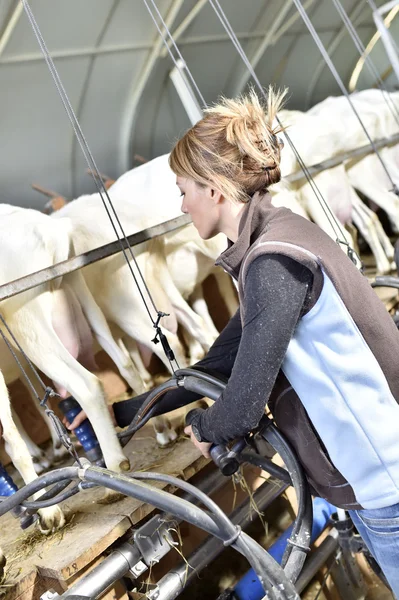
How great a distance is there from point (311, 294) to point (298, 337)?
11 cm

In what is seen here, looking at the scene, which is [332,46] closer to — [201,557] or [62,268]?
[62,268]

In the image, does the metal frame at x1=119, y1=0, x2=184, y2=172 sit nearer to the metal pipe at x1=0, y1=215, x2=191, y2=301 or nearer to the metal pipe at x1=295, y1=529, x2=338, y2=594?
the metal pipe at x1=0, y1=215, x2=191, y2=301

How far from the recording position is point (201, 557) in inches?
90.3

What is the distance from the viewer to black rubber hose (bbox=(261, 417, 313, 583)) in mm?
1630

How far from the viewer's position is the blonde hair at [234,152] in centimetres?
161

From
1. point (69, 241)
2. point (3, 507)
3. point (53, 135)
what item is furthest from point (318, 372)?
point (53, 135)

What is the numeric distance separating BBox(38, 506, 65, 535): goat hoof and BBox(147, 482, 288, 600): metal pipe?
418 millimetres

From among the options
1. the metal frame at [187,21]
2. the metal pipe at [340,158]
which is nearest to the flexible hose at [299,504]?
the metal pipe at [340,158]

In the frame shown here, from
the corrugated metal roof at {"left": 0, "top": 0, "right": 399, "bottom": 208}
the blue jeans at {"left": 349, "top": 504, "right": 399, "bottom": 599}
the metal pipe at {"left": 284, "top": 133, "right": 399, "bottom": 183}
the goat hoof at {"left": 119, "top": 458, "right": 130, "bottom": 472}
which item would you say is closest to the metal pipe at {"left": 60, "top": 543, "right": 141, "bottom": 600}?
the goat hoof at {"left": 119, "top": 458, "right": 130, "bottom": 472}

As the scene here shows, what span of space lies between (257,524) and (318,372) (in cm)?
208

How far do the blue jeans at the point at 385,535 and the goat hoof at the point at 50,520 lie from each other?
113cm

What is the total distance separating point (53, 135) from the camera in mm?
5371

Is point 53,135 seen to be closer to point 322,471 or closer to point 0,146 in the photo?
point 0,146

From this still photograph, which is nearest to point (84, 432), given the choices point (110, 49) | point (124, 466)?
point (124, 466)
